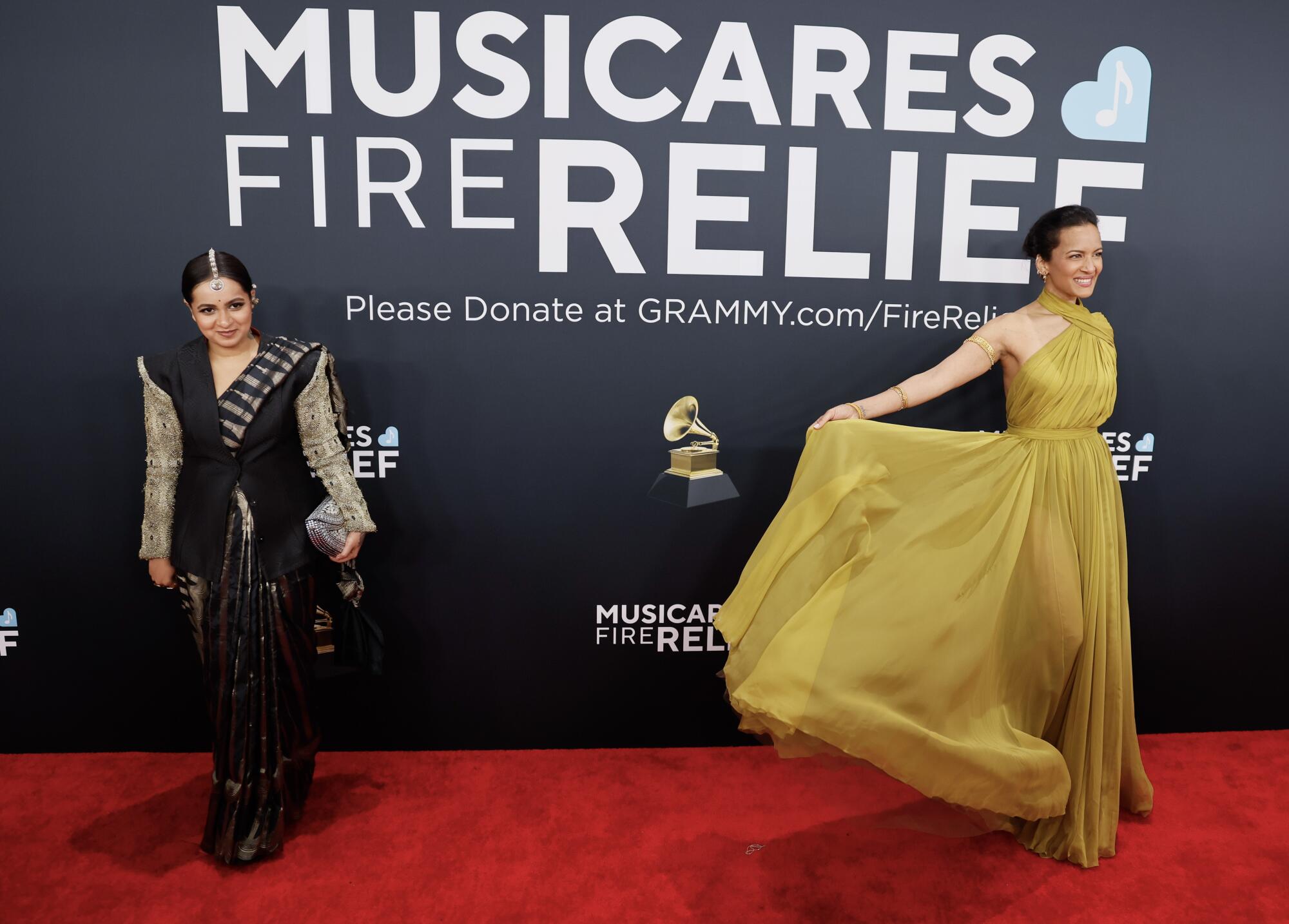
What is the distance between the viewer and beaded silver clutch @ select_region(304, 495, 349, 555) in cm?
270

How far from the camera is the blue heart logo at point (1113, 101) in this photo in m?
3.10

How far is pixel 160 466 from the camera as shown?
2.64 metres

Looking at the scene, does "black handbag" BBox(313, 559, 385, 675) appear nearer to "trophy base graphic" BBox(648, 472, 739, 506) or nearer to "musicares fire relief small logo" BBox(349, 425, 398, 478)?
"musicares fire relief small logo" BBox(349, 425, 398, 478)

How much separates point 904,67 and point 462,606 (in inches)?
92.9

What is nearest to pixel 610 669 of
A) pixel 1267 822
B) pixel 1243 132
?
pixel 1267 822

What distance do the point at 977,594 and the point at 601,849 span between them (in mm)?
1333

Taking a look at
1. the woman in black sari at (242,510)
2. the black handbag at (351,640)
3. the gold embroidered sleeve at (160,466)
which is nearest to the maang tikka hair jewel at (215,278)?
the woman in black sari at (242,510)

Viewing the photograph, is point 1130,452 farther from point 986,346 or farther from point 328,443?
point 328,443

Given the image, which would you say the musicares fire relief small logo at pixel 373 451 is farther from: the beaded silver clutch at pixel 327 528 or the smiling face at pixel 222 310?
the smiling face at pixel 222 310

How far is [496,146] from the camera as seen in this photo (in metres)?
2.99

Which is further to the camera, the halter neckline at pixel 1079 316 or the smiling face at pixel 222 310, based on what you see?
the halter neckline at pixel 1079 316

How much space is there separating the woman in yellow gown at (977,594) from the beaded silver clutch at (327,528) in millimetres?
1144

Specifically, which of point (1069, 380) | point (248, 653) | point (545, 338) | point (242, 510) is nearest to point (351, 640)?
point (248, 653)

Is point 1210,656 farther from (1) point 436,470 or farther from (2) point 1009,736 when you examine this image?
(1) point 436,470
